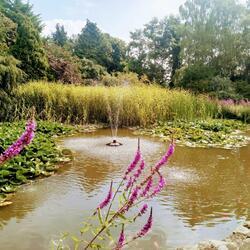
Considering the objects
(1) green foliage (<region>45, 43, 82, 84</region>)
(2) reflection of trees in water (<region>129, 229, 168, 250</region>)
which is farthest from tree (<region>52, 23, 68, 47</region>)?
(2) reflection of trees in water (<region>129, 229, 168, 250</region>)

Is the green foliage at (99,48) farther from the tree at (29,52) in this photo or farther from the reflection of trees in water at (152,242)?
the reflection of trees in water at (152,242)

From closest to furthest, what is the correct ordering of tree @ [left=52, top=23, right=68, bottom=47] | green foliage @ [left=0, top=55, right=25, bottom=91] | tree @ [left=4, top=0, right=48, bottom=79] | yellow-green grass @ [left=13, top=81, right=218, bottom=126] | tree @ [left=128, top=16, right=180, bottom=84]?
1. green foliage @ [left=0, top=55, right=25, bottom=91]
2. yellow-green grass @ [left=13, top=81, right=218, bottom=126]
3. tree @ [left=4, top=0, right=48, bottom=79]
4. tree @ [left=128, top=16, right=180, bottom=84]
5. tree @ [left=52, top=23, right=68, bottom=47]

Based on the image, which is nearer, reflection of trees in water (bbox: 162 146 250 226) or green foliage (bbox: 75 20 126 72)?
reflection of trees in water (bbox: 162 146 250 226)

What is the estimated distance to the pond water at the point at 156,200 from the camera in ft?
11.1

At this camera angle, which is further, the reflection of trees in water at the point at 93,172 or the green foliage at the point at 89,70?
the green foliage at the point at 89,70

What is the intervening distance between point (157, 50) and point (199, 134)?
1009 inches

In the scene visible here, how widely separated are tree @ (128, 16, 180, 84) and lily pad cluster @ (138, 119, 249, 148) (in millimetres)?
21354

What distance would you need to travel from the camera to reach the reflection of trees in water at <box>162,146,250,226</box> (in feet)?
13.4

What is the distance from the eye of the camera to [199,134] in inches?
384

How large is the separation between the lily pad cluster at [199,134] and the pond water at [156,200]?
1496mm

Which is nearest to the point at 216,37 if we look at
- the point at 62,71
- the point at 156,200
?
the point at 62,71

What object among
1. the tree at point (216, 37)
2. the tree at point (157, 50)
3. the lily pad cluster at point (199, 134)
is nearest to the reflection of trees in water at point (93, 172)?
the lily pad cluster at point (199, 134)

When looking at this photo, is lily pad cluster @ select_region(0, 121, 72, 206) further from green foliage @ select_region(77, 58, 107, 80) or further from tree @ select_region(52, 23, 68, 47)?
tree @ select_region(52, 23, 68, 47)

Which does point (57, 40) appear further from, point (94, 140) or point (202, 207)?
point (202, 207)
